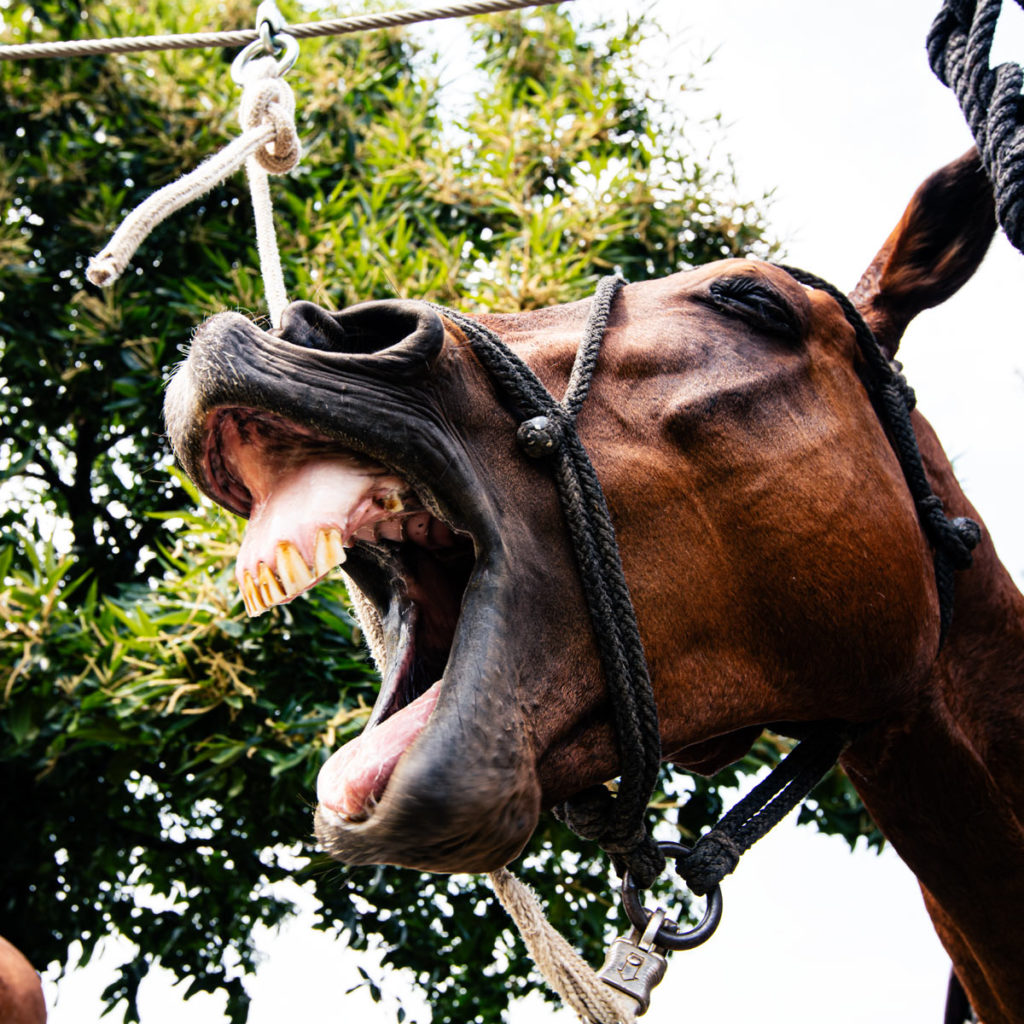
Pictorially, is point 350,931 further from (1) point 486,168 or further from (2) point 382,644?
(1) point 486,168

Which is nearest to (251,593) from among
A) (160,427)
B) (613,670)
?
(613,670)

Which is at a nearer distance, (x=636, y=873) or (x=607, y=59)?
(x=636, y=873)

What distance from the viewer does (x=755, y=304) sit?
1571 mm

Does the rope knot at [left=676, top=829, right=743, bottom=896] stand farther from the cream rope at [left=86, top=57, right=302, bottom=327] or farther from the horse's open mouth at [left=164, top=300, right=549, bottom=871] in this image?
the cream rope at [left=86, top=57, right=302, bottom=327]

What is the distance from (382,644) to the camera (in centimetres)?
137

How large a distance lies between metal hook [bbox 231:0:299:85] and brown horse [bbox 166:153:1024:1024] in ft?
2.20

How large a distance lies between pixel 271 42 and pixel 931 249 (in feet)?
4.01

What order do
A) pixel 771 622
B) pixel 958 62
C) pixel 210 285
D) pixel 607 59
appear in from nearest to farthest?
pixel 771 622
pixel 958 62
pixel 210 285
pixel 607 59

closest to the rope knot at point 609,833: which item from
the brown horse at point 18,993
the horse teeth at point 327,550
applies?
the horse teeth at point 327,550

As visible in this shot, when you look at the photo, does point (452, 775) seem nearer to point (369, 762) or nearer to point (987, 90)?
point (369, 762)

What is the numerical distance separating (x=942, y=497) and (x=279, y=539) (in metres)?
1.21

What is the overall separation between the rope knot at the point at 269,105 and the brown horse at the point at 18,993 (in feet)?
5.74

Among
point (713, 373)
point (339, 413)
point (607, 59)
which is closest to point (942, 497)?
point (713, 373)

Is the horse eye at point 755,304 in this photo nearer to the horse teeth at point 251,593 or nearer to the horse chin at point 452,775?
the horse chin at point 452,775
